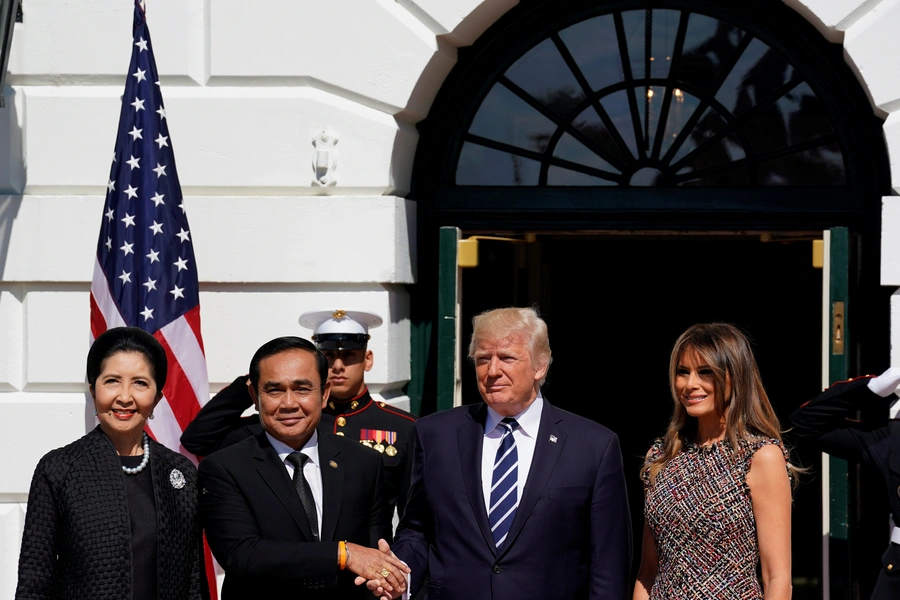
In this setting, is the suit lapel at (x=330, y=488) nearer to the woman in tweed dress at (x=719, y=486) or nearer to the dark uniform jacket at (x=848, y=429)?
the woman in tweed dress at (x=719, y=486)

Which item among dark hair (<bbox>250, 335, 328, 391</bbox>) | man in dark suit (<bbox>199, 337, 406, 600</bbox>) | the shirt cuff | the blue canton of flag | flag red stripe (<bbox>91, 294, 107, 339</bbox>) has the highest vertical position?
the blue canton of flag

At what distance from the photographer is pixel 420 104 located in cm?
565

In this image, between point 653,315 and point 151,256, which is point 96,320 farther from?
point 653,315

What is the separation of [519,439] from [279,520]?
0.82 meters

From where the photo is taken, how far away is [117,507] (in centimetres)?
330

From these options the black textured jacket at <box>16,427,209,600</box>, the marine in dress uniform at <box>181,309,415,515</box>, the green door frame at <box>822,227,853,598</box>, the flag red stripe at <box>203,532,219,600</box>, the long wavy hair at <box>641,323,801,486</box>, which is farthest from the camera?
the green door frame at <box>822,227,853,598</box>

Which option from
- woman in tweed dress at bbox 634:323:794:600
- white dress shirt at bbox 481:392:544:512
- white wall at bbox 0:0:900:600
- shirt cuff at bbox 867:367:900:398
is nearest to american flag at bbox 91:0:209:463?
white wall at bbox 0:0:900:600

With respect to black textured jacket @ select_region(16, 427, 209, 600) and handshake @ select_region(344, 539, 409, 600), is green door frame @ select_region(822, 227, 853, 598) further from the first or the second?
black textured jacket @ select_region(16, 427, 209, 600)

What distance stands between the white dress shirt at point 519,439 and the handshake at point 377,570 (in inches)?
14.8

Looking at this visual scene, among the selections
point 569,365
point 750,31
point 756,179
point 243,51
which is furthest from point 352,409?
point 569,365

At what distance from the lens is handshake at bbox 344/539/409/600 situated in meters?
3.35

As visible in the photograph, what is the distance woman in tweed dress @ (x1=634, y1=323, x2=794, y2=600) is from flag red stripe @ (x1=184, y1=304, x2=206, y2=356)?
2.19 m

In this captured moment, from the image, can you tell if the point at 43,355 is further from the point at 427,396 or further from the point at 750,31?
the point at 750,31

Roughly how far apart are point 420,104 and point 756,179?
1694 mm
